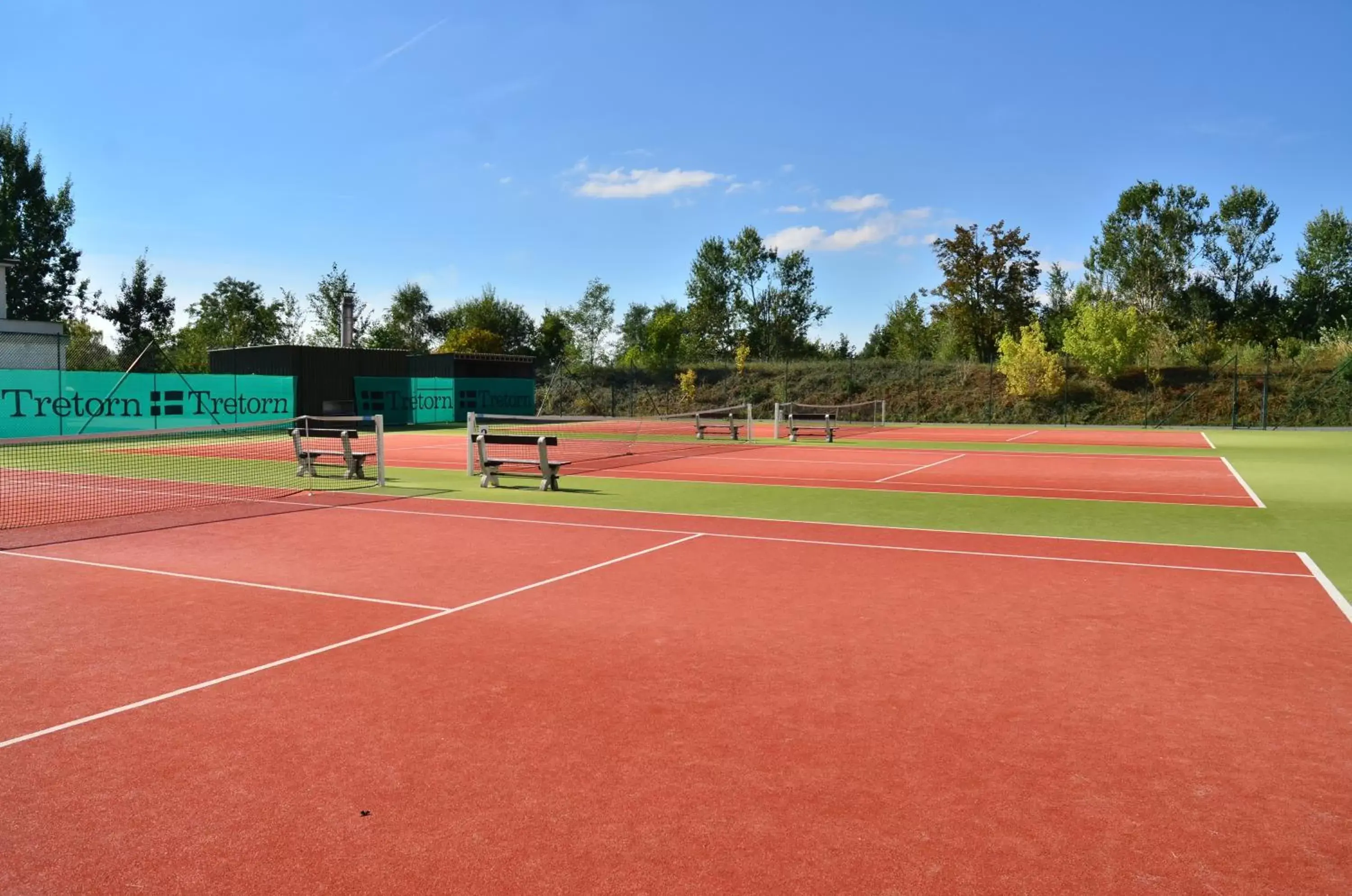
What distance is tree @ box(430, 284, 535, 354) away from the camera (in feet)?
267

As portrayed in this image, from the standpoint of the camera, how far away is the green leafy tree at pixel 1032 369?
150ft

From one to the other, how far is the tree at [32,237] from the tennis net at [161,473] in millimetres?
46194

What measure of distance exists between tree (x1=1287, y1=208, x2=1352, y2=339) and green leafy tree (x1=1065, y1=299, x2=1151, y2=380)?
24128 millimetres

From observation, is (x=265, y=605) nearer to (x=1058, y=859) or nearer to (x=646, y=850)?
(x=646, y=850)

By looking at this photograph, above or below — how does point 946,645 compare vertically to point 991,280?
below

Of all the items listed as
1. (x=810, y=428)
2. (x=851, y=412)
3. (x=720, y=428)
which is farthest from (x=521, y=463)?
(x=851, y=412)

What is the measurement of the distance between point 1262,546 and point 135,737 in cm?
980

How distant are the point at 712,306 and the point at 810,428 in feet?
160

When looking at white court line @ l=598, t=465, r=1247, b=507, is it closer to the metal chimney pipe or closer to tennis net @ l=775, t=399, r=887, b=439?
tennis net @ l=775, t=399, r=887, b=439

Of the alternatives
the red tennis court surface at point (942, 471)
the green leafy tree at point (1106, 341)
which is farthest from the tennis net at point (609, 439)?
the green leafy tree at point (1106, 341)

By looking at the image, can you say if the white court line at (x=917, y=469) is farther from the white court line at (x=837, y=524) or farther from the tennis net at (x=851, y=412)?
the tennis net at (x=851, y=412)

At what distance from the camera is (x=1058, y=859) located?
132 inches

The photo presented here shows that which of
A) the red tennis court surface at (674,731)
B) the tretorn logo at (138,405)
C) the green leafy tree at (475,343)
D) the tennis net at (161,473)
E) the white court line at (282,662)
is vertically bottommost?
the red tennis court surface at (674,731)

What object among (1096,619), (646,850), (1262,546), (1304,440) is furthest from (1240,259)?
(646,850)
